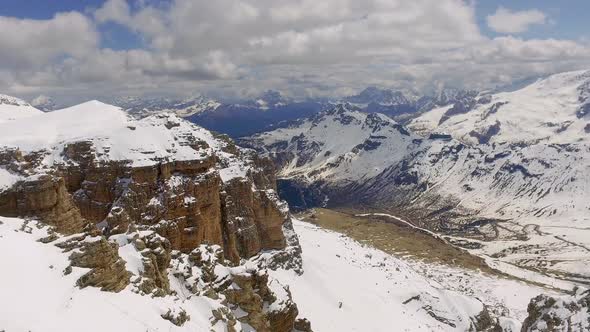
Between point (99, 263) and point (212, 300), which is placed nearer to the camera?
point (99, 263)

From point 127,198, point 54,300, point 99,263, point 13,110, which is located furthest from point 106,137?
point 13,110

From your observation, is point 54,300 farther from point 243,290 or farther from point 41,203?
point 243,290

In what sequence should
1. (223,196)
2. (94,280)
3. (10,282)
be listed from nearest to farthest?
(10,282), (94,280), (223,196)

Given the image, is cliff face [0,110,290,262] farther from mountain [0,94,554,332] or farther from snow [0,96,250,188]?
snow [0,96,250,188]

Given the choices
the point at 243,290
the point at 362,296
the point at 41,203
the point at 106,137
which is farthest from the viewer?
the point at 362,296

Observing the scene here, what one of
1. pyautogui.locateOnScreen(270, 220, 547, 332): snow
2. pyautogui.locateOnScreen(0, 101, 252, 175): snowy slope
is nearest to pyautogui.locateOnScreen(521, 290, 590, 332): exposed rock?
pyautogui.locateOnScreen(270, 220, 547, 332): snow

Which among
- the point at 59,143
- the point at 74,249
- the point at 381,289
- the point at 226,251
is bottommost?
the point at 381,289

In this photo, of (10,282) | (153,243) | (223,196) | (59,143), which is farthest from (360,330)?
(10,282)

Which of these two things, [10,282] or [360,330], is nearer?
[10,282]

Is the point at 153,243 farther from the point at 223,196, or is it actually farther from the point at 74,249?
the point at 223,196
